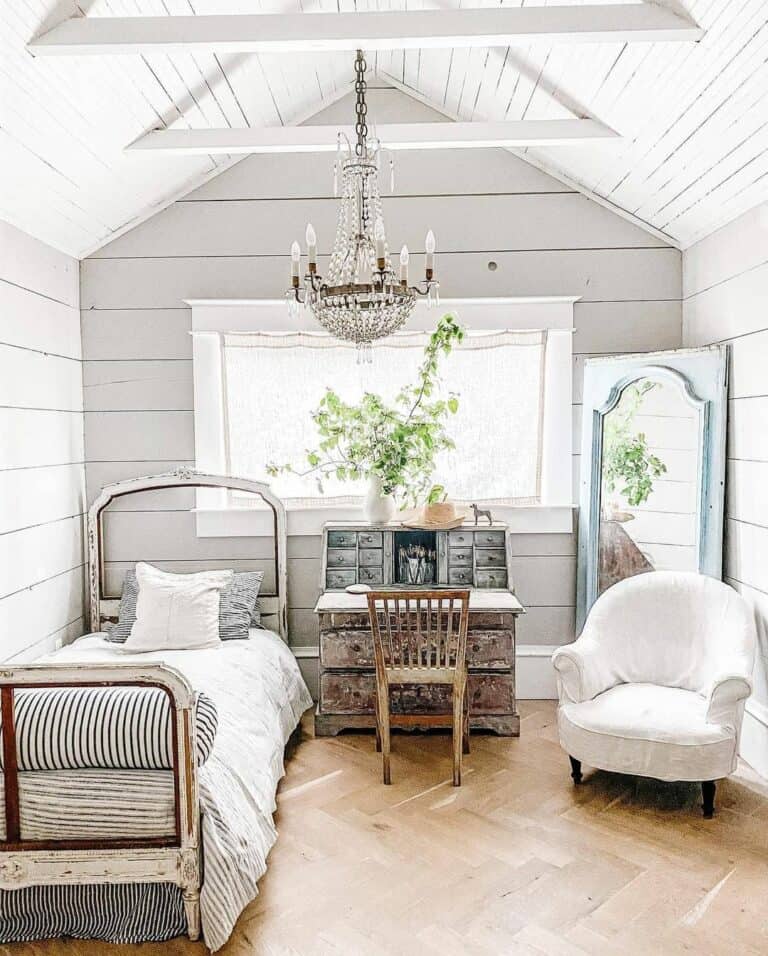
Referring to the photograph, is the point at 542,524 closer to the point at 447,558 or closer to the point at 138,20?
the point at 447,558

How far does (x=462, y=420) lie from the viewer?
15.0 feet

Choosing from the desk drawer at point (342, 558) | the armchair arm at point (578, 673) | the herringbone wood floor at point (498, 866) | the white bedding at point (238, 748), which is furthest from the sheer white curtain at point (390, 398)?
the herringbone wood floor at point (498, 866)

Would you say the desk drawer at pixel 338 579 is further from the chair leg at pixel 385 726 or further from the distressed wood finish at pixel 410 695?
the chair leg at pixel 385 726

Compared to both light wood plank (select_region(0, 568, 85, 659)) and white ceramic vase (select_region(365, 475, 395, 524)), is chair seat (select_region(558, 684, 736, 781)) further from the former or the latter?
light wood plank (select_region(0, 568, 85, 659))

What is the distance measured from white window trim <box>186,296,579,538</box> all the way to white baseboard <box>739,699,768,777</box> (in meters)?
1.29

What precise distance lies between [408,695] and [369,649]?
30 cm

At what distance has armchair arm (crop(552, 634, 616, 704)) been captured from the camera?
3541 mm

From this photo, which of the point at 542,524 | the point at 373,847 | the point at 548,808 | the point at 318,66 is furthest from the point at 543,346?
the point at 373,847

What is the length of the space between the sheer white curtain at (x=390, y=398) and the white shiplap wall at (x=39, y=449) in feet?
2.65

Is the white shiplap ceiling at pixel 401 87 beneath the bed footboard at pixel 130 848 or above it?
above

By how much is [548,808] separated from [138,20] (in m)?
3.12

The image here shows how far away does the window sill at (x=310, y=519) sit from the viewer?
4.56 meters

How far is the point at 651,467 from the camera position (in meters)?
4.20

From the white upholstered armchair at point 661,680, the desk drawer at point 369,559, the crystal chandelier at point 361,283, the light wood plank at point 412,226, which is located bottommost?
the white upholstered armchair at point 661,680
